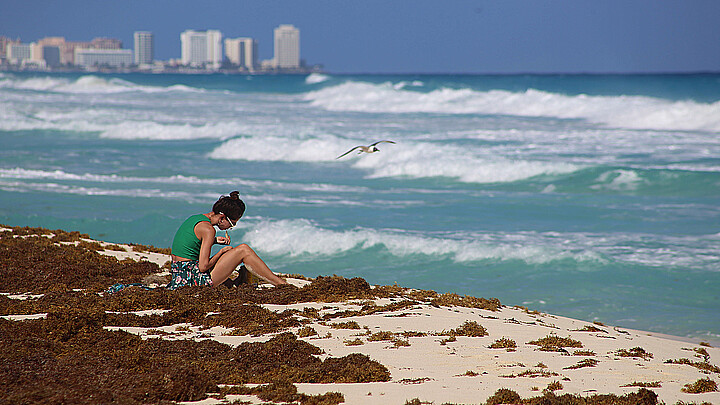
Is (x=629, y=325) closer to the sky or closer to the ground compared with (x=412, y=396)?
closer to the ground

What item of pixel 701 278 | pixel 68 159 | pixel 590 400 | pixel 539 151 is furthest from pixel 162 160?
pixel 590 400

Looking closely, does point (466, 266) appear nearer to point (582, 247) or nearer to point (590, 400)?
point (582, 247)

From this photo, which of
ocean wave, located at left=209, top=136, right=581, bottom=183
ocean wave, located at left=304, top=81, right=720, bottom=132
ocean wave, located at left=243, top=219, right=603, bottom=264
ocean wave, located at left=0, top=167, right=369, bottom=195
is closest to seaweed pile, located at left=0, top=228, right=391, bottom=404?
ocean wave, located at left=243, top=219, right=603, bottom=264

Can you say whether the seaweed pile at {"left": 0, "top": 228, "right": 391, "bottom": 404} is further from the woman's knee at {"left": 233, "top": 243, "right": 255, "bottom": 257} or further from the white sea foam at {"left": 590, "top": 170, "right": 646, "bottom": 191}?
the white sea foam at {"left": 590, "top": 170, "right": 646, "bottom": 191}

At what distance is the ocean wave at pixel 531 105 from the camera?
4803 cm

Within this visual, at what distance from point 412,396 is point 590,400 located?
51.6 inches

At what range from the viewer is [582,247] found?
49.6 feet

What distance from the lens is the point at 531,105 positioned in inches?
2549

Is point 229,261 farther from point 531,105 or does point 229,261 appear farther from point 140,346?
point 531,105

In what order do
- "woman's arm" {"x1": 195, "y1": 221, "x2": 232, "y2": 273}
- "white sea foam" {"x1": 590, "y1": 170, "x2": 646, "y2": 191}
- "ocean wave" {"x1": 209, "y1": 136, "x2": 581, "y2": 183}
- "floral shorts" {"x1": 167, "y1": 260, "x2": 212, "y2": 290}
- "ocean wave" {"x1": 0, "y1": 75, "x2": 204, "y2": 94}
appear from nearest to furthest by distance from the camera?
"woman's arm" {"x1": 195, "y1": 221, "x2": 232, "y2": 273} < "floral shorts" {"x1": 167, "y1": 260, "x2": 212, "y2": 290} < "white sea foam" {"x1": 590, "y1": 170, "x2": 646, "y2": 191} < "ocean wave" {"x1": 209, "y1": 136, "x2": 581, "y2": 183} < "ocean wave" {"x1": 0, "y1": 75, "x2": 204, "y2": 94}

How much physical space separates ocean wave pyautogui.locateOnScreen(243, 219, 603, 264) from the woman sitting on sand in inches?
242

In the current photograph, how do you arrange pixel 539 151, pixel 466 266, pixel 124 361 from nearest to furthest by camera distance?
1. pixel 124 361
2. pixel 466 266
3. pixel 539 151

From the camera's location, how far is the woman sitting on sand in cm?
843

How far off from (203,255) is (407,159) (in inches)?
830
